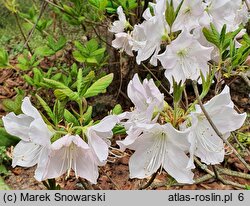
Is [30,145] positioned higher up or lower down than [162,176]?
higher up

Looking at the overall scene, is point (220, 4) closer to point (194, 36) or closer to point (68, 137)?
point (194, 36)

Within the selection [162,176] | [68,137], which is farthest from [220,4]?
[162,176]

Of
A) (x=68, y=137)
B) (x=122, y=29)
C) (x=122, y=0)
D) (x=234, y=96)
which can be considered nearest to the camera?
(x=68, y=137)

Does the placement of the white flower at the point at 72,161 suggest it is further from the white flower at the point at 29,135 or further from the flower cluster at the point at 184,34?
the flower cluster at the point at 184,34

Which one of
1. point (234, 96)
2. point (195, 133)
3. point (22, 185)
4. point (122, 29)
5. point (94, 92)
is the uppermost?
point (94, 92)

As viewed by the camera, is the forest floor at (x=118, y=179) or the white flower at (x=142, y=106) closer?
the white flower at (x=142, y=106)

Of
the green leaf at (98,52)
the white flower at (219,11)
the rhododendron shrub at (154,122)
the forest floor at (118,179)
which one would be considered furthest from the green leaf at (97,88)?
the forest floor at (118,179)

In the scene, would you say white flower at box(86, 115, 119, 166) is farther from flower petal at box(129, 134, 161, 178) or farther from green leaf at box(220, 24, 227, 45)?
green leaf at box(220, 24, 227, 45)
